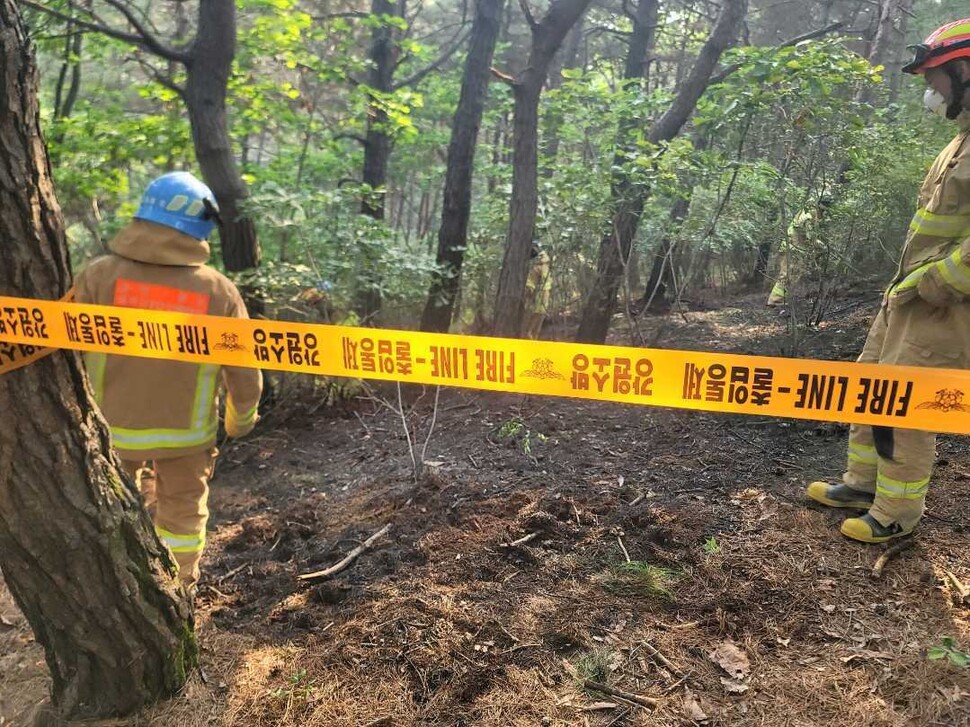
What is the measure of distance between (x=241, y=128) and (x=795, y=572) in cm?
767

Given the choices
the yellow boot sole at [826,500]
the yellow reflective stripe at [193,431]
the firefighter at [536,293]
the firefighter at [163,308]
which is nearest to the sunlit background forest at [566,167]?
the firefighter at [536,293]

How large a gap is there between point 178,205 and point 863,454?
345 centimetres

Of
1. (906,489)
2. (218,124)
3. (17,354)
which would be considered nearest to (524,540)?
(906,489)

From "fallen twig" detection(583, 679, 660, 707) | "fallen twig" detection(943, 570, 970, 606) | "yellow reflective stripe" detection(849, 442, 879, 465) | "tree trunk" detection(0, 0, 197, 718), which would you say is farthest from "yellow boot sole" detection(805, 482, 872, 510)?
"tree trunk" detection(0, 0, 197, 718)

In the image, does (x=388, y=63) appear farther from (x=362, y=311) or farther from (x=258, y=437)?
(x=258, y=437)

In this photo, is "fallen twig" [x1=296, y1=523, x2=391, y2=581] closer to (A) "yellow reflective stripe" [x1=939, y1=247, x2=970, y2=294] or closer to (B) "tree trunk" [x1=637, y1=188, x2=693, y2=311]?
(A) "yellow reflective stripe" [x1=939, y1=247, x2=970, y2=294]

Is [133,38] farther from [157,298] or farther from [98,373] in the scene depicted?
[98,373]

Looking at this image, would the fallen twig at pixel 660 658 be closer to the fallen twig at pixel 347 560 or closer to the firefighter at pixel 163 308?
the fallen twig at pixel 347 560

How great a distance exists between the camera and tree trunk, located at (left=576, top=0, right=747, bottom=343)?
5.94 metres

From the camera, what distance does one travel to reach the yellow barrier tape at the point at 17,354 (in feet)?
5.91

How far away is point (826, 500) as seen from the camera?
122 inches

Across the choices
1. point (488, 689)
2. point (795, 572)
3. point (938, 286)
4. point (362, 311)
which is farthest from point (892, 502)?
point (362, 311)

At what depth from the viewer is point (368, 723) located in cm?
203

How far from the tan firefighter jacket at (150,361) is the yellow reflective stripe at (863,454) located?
3135 mm
